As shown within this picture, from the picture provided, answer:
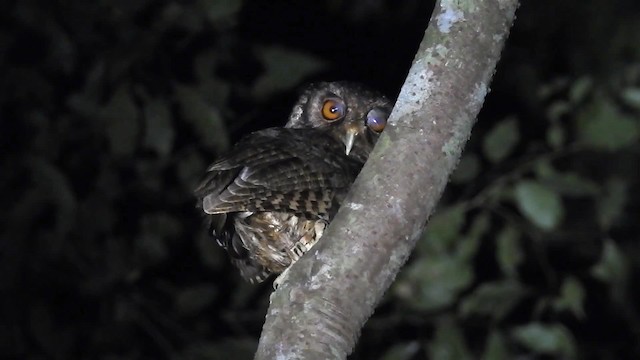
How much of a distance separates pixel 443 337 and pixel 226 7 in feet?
3.63

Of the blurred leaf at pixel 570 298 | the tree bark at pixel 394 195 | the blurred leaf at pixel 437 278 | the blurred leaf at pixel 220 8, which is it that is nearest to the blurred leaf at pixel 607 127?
the blurred leaf at pixel 570 298

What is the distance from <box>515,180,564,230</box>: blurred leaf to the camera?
9.77 feet

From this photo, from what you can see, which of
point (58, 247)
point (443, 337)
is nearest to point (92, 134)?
point (58, 247)

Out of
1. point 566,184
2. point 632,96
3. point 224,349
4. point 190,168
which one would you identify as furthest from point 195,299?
point 632,96

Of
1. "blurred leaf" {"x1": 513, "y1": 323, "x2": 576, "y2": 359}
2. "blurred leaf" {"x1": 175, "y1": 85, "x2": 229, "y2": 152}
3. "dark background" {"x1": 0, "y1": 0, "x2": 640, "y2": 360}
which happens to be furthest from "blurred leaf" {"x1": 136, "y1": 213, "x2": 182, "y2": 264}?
"blurred leaf" {"x1": 513, "y1": 323, "x2": 576, "y2": 359}

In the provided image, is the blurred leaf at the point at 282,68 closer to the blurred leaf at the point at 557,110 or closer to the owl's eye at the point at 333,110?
the owl's eye at the point at 333,110

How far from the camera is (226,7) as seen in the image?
10.1 ft

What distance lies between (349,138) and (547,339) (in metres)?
1.05

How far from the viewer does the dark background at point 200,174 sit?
3.17 metres

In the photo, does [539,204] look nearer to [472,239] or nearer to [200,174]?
[472,239]

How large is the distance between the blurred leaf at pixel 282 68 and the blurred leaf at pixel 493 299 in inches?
31.7

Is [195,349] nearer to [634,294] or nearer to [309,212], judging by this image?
[309,212]

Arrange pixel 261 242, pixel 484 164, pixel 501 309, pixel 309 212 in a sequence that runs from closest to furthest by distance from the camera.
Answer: pixel 309 212 → pixel 261 242 → pixel 501 309 → pixel 484 164

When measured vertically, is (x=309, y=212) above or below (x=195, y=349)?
above
